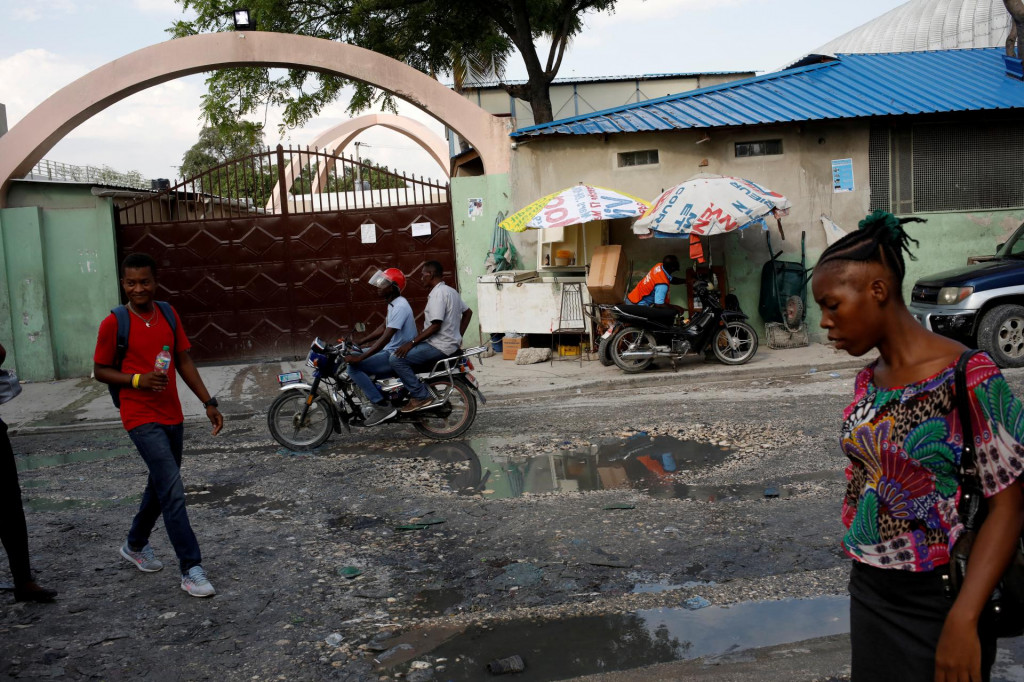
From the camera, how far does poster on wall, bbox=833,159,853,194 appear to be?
45.2 feet

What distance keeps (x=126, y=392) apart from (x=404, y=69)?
426 inches

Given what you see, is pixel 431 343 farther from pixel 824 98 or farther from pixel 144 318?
pixel 824 98

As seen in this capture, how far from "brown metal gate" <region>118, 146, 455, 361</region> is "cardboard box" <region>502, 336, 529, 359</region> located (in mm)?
1860

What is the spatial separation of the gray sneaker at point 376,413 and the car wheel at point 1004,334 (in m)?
6.79

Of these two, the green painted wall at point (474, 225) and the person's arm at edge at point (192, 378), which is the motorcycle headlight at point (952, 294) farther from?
the person's arm at edge at point (192, 378)

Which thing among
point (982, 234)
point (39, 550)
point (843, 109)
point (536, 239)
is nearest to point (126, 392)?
point (39, 550)

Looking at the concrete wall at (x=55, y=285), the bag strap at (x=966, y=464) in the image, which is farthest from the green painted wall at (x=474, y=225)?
the bag strap at (x=966, y=464)

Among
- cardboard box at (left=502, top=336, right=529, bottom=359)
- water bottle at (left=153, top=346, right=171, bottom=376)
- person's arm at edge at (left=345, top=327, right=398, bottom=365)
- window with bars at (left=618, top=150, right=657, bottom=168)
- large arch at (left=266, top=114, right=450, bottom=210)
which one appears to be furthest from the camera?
large arch at (left=266, top=114, right=450, bottom=210)

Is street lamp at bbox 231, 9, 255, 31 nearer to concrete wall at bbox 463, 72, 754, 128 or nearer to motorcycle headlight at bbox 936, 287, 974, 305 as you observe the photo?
motorcycle headlight at bbox 936, 287, 974, 305

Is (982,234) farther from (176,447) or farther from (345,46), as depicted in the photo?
(176,447)

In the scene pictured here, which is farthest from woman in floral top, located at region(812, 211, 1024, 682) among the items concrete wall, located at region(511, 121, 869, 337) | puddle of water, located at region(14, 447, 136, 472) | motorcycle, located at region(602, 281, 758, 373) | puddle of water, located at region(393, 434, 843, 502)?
concrete wall, located at region(511, 121, 869, 337)

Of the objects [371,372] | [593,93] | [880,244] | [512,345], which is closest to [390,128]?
[593,93]

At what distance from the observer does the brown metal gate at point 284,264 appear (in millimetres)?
14773

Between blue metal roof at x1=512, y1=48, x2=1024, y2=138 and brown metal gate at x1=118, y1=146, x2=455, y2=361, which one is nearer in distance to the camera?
blue metal roof at x1=512, y1=48, x2=1024, y2=138
